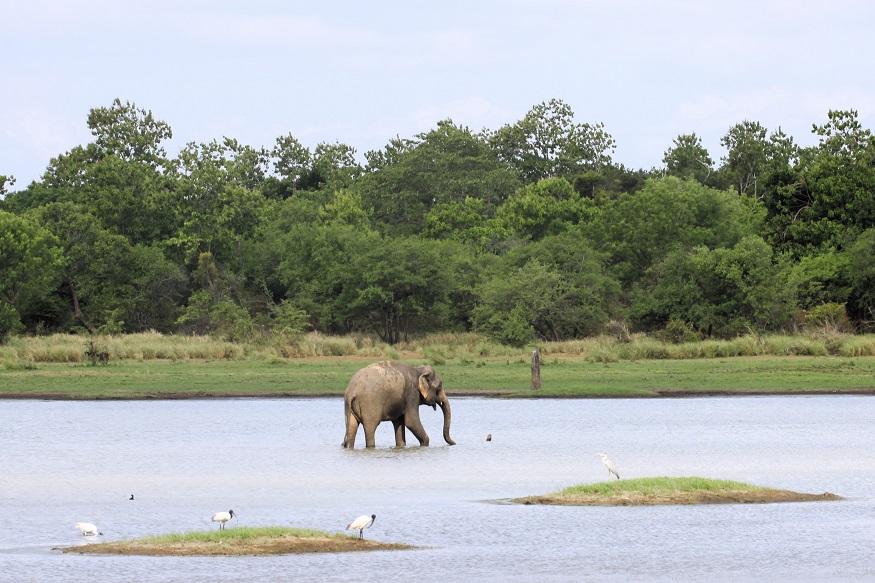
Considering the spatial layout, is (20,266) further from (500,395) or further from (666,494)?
(666,494)

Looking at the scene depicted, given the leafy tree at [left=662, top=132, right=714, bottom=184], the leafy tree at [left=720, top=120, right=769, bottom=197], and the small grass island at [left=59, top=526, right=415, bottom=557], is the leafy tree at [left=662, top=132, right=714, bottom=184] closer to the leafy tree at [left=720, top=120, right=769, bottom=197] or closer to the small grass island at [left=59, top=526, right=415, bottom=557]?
the leafy tree at [left=720, top=120, right=769, bottom=197]

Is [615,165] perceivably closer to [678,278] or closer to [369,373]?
[678,278]

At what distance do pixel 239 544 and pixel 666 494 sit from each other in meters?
7.15

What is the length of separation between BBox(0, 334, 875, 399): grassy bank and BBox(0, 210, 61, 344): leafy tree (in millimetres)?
3398

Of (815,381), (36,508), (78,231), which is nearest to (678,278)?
(815,381)

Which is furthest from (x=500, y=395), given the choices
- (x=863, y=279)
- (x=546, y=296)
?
(x=863, y=279)

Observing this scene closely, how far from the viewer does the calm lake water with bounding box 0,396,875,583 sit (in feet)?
51.5

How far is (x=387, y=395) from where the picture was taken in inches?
1055

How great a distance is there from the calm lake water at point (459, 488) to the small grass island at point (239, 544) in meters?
0.33

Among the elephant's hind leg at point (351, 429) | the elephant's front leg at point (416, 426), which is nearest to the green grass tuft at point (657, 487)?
the elephant's front leg at point (416, 426)

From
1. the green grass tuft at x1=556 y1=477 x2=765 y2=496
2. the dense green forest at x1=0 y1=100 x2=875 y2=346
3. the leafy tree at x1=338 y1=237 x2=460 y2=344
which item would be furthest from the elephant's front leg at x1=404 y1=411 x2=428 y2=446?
the leafy tree at x1=338 y1=237 x2=460 y2=344

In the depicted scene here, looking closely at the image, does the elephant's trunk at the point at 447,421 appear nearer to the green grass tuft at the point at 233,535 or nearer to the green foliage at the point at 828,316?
the green grass tuft at the point at 233,535

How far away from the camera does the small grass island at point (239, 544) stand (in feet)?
53.3

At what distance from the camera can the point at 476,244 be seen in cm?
8762
